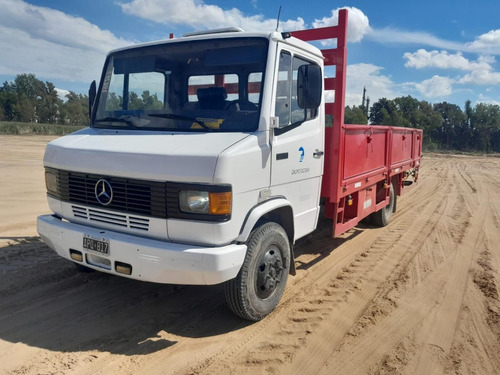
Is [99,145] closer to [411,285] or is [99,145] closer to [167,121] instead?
[167,121]

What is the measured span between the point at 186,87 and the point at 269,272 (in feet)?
7.13

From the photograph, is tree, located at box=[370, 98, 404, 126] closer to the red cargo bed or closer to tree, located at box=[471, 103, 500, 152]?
tree, located at box=[471, 103, 500, 152]

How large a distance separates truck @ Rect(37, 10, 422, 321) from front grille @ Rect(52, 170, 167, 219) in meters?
0.01

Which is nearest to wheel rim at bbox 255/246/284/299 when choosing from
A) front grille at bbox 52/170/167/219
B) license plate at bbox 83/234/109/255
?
front grille at bbox 52/170/167/219

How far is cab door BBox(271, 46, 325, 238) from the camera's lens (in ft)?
12.4

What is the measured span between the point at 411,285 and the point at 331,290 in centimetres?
105

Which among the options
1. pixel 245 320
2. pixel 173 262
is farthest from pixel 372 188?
pixel 173 262

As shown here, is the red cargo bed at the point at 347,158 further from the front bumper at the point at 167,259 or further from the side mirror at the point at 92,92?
the side mirror at the point at 92,92

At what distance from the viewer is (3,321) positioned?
3654 mm

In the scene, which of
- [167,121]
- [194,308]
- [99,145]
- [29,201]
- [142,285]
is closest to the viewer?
[99,145]

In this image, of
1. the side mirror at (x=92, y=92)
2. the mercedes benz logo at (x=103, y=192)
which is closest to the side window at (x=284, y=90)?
the mercedes benz logo at (x=103, y=192)

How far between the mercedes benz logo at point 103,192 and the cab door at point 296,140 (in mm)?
Answer: 1441

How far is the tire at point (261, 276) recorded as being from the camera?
352 centimetres

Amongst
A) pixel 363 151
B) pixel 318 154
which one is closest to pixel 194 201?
pixel 318 154
